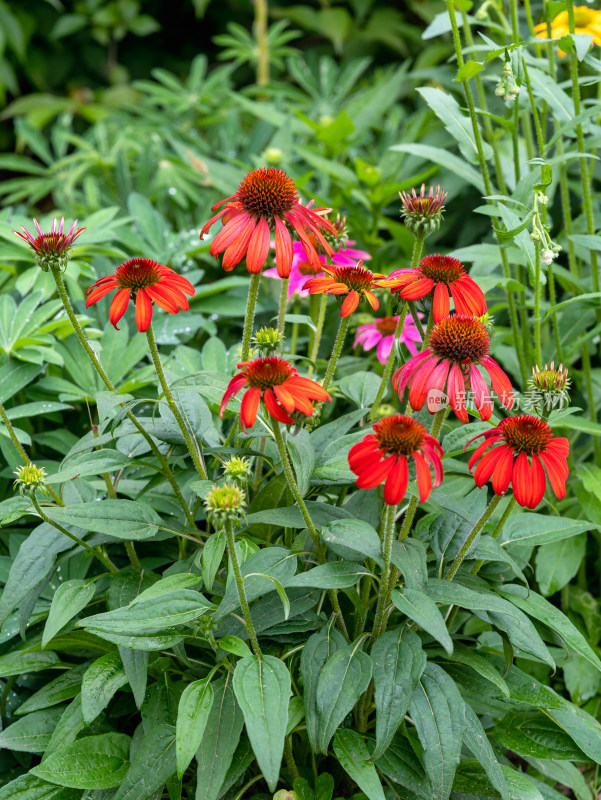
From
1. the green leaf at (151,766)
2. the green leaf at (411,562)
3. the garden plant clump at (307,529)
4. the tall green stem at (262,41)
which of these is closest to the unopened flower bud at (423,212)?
the garden plant clump at (307,529)

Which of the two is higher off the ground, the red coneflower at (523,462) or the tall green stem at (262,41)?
the tall green stem at (262,41)

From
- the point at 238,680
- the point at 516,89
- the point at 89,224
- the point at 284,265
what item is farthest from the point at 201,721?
the point at 89,224

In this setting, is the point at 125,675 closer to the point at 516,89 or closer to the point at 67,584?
the point at 67,584

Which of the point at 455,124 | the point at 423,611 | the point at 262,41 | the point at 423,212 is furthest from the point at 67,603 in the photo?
the point at 262,41

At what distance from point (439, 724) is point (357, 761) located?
128 millimetres

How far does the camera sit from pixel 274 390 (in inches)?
36.9

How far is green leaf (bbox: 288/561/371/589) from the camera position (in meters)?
0.99

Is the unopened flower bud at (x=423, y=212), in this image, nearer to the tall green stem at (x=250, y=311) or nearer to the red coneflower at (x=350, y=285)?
the red coneflower at (x=350, y=285)

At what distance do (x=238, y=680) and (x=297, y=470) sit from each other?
30 cm

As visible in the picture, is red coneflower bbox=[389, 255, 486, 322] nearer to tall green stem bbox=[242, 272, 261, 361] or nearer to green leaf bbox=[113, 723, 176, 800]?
tall green stem bbox=[242, 272, 261, 361]

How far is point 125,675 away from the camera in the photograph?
114 cm

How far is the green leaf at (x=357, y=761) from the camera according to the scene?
1.01 m

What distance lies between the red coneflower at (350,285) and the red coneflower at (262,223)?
0.03 meters

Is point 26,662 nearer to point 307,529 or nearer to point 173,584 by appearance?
point 173,584
